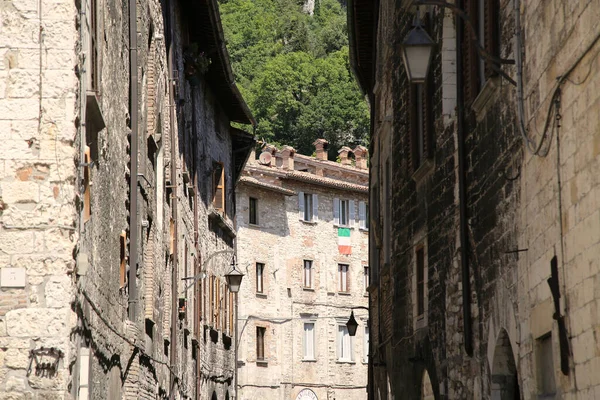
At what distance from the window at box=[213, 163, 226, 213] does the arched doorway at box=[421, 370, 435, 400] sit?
14.1m

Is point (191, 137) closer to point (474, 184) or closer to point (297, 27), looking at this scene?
point (474, 184)

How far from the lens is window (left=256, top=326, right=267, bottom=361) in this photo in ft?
141

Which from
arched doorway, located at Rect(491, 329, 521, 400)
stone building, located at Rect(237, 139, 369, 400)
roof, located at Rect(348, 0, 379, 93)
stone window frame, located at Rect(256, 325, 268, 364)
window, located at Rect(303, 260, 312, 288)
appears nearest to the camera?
arched doorway, located at Rect(491, 329, 521, 400)

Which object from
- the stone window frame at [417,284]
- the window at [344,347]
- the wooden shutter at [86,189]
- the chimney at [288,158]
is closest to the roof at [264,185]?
the chimney at [288,158]

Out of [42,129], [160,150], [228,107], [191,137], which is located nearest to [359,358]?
[228,107]

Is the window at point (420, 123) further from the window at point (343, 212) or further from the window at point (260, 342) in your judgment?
the window at point (343, 212)

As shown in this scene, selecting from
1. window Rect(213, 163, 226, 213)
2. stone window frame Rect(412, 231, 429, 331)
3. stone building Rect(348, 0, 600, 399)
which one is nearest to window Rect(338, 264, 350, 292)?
window Rect(213, 163, 226, 213)

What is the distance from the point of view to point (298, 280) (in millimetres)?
45062

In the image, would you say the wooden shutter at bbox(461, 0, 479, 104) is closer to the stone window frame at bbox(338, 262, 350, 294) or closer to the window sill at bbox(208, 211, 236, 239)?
the window sill at bbox(208, 211, 236, 239)

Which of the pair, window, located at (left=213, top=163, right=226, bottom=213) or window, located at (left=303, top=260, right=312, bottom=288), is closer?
window, located at (left=213, top=163, right=226, bottom=213)

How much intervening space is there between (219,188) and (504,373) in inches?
744

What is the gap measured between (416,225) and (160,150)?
4.89 m

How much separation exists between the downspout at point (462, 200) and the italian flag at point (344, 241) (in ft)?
111

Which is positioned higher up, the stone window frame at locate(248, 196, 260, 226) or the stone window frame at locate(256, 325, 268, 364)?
the stone window frame at locate(248, 196, 260, 226)
